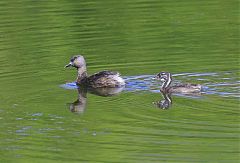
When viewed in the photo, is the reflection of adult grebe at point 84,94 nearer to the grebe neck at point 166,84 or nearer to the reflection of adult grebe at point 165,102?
the grebe neck at point 166,84

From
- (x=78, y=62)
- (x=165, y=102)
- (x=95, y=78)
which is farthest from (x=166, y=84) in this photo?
(x=78, y=62)

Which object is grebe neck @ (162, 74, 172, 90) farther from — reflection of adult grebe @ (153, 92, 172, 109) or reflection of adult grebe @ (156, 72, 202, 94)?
reflection of adult grebe @ (153, 92, 172, 109)

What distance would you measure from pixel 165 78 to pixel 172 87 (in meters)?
0.34

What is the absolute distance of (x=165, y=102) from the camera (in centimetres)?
1316

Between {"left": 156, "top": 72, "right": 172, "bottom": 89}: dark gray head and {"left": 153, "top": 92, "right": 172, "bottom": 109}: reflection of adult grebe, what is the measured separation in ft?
1.11

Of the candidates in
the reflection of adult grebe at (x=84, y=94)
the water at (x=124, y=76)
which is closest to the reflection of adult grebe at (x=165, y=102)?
the water at (x=124, y=76)

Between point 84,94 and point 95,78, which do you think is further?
point 95,78

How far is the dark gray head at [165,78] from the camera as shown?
14078 mm

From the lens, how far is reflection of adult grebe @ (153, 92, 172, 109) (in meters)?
12.8

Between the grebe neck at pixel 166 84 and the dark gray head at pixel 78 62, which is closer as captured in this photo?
the grebe neck at pixel 166 84

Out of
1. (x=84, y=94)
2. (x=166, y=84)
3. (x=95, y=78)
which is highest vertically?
(x=166, y=84)

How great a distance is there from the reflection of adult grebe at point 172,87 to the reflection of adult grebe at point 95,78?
67 centimetres

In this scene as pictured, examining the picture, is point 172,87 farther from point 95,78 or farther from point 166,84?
point 95,78

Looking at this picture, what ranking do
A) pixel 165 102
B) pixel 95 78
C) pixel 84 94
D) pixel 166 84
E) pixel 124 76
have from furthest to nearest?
pixel 124 76 → pixel 95 78 → pixel 84 94 → pixel 166 84 → pixel 165 102
